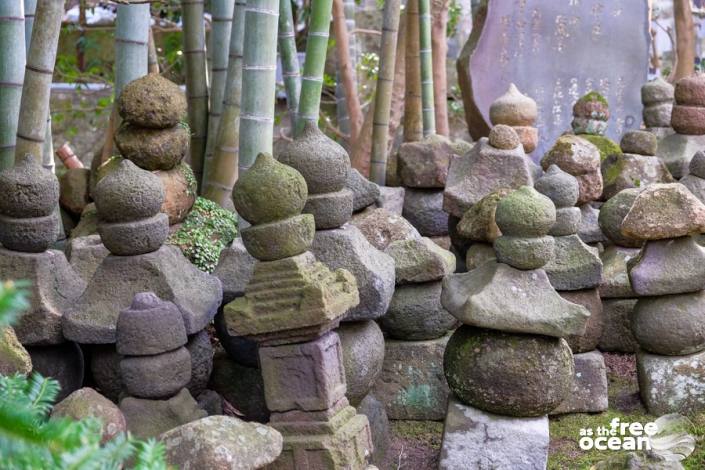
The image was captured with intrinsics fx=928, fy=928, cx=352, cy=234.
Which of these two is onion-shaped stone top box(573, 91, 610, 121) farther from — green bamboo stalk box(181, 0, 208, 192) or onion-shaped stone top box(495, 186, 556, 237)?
onion-shaped stone top box(495, 186, 556, 237)

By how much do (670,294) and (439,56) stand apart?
366 centimetres

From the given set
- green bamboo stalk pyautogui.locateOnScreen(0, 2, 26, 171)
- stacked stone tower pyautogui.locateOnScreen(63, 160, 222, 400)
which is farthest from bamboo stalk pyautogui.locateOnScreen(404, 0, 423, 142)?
stacked stone tower pyautogui.locateOnScreen(63, 160, 222, 400)

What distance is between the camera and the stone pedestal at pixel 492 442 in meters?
3.22

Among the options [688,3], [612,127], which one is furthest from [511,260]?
[688,3]

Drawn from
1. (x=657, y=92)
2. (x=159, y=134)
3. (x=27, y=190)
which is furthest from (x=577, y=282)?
(x=657, y=92)

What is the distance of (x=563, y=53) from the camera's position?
24.3 feet

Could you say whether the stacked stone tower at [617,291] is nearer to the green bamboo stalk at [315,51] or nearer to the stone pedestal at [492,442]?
the stone pedestal at [492,442]

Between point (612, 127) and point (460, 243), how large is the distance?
3236 mm

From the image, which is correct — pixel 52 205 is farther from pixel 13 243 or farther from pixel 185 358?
pixel 185 358

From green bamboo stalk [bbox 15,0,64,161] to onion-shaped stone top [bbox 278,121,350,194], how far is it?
1.01 meters

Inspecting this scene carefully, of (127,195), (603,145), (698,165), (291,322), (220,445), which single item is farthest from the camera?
(603,145)

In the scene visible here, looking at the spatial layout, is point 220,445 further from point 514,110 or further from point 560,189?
point 514,110

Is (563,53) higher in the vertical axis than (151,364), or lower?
higher

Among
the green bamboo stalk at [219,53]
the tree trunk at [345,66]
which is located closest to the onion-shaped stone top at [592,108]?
the tree trunk at [345,66]
